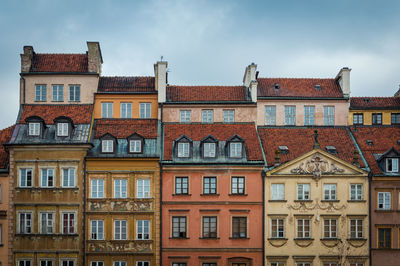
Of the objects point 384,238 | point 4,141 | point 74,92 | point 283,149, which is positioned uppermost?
point 74,92

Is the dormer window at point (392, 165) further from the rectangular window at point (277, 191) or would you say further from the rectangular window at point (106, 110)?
the rectangular window at point (106, 110)

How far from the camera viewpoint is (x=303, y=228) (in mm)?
39781

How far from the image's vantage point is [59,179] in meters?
39.3

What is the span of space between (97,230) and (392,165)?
84.5ft

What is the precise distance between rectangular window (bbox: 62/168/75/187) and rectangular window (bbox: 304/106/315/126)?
72.8 ft

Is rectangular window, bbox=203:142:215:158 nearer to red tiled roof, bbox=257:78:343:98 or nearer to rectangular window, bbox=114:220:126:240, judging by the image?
red tiled roof, bbox=257:78:343:98

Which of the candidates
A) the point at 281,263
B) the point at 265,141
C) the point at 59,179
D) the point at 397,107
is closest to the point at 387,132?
the point at 397,107

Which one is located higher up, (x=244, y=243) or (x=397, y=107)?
(x=397, y=107)

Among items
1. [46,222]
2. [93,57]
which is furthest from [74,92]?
[46,222]

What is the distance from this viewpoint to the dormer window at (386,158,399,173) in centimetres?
4047

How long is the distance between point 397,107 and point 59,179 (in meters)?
32.5

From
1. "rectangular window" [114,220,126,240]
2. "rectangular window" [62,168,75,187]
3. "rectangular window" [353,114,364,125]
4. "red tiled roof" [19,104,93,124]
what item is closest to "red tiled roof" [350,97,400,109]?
"rectangular window" [353,114,364,125]

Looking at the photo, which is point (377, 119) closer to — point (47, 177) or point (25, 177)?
point (47, 177)

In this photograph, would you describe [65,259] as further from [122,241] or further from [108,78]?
[108,78]
